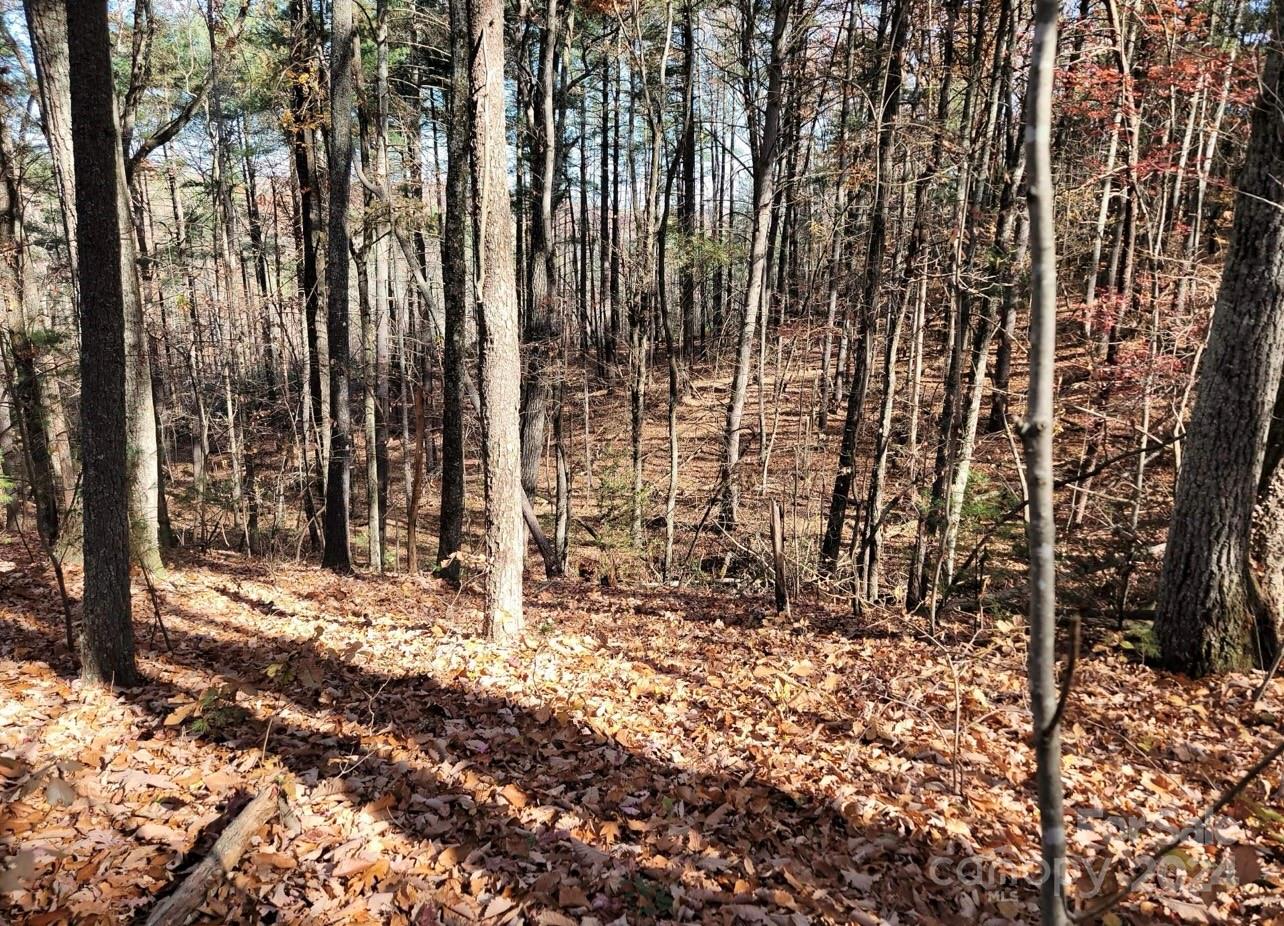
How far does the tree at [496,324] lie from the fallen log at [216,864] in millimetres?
2820

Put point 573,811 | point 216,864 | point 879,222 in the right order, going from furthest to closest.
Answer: point 879,222 → point 573,811 → point 216,864

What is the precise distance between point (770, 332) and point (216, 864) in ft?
60.2

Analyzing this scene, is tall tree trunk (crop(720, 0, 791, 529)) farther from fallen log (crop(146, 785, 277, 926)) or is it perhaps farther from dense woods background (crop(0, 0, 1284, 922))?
fallen log (crop(146, 785, 277, 926))

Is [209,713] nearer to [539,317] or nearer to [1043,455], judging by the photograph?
[1043,455]

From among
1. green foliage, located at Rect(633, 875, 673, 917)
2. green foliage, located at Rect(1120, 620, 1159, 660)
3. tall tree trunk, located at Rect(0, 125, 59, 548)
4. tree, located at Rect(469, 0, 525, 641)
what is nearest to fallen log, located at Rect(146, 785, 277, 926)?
green foliage, located at Rect(633, 875, 673, 917)

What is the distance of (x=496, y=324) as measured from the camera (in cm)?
605

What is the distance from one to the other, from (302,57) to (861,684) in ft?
47.4

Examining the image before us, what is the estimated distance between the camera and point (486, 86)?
5.79 metres

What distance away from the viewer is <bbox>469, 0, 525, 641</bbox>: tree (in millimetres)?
5793

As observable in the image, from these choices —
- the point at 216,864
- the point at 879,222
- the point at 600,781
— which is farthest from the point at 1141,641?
the point at 216,864

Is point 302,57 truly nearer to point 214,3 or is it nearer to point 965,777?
point 214,3

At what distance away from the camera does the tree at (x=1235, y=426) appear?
15.7 feet

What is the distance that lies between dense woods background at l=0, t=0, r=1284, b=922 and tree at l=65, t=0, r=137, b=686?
0.02 m

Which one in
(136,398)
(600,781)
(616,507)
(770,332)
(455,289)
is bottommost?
(616,507)
